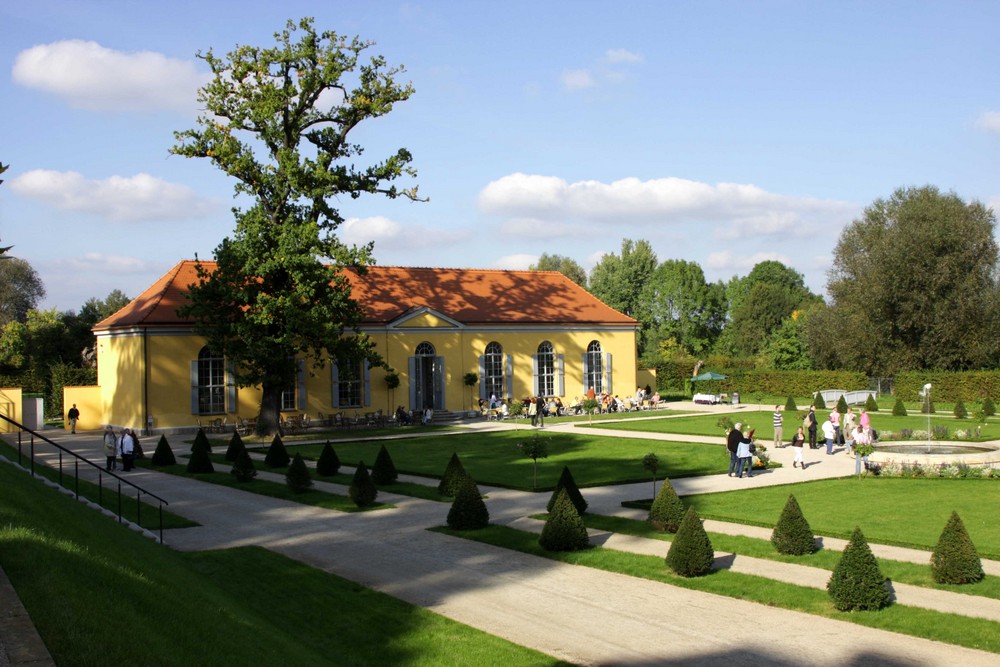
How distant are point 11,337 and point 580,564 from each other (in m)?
57.7

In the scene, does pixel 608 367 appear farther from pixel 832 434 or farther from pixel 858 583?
pixel 858 583

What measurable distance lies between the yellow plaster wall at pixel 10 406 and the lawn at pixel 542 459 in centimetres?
1195

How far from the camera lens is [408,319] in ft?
149

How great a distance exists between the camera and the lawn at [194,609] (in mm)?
7191

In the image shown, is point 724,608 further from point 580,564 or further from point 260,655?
point 260,655

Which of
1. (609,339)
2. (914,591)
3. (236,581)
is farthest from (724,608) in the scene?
(609,339)

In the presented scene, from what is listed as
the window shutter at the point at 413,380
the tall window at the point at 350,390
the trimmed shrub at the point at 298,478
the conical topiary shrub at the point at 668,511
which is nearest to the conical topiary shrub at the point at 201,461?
the trimmed shrub at the point at 298,478

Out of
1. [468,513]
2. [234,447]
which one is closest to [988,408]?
[468,513]

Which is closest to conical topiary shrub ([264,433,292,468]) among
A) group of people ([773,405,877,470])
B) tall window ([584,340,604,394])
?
group of people ([773,405,877,470])

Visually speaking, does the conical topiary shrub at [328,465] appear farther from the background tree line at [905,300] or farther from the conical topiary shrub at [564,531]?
the background tree line at [905,300]

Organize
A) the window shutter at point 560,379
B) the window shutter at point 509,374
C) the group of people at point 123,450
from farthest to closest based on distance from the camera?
the window shutter at point 560,379, the window shutter at point 509,374, the group of people at point 123,450

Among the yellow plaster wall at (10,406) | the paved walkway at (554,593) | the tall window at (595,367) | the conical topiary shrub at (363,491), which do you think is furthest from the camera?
the tall window at (595,367)

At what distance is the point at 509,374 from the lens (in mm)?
48594

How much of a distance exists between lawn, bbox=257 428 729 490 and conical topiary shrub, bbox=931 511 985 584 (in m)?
10.6
